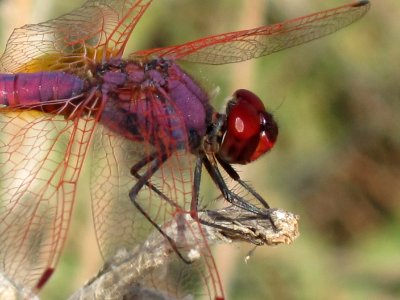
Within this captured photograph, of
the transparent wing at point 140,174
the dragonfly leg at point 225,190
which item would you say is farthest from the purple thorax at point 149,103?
the dragonfly leg at point 225,190

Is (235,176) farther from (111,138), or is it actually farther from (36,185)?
(36,185)

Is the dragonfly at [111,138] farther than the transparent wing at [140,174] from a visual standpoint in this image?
No

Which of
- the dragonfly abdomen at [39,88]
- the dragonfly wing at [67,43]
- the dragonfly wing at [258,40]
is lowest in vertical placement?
the dragonfly abdomen at [39,88]

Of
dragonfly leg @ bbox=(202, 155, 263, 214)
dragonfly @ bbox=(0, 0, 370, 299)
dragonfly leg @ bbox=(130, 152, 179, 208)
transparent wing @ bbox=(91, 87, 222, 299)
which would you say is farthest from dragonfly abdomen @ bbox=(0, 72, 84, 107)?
dragonfly leg @ bbox=(202, 155, 263, 214)

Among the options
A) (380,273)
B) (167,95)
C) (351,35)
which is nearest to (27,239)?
(167,95)

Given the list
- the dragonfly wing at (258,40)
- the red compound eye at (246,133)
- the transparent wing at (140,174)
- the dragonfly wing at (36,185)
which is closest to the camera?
the dragonfly wing at (36,185)

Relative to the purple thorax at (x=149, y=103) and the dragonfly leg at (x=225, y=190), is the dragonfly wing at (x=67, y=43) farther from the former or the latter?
the dragonfly leg at (x=225, y=190)

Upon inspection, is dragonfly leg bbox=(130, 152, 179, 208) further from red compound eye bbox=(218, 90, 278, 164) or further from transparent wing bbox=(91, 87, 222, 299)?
red compound eye bbox=(218, 90, 278, 164)
